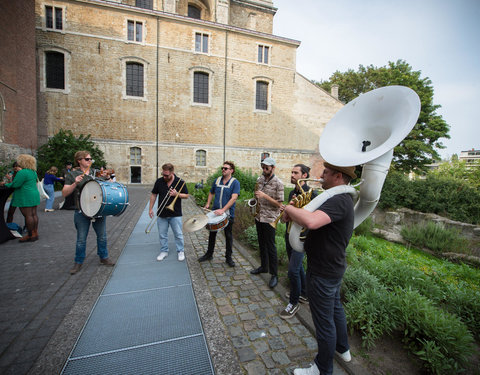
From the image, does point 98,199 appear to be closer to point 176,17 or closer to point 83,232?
point 83,232

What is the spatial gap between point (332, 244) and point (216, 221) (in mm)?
2511

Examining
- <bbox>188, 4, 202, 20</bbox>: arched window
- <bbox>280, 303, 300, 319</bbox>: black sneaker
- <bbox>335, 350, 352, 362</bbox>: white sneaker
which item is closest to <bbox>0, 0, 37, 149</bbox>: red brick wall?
<bbox>188, 4, 202, 20</bbox>: arched window

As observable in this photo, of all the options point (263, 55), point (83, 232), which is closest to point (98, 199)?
point (83, 232)

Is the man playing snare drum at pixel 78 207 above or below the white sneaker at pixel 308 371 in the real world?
above

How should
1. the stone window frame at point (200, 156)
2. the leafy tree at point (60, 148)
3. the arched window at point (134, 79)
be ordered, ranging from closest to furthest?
the leafy tree at point (60, 148)
the arched window at point (134, 79)
the stone window frame at point (200, 156)

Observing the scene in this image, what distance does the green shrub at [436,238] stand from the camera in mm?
6669

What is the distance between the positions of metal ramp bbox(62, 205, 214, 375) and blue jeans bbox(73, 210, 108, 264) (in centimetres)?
60

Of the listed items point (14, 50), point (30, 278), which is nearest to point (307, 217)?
point (30, 278)

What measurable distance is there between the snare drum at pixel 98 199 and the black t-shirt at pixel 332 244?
329cm

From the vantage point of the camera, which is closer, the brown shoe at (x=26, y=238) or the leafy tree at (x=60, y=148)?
the brown shoe at (x=26, y=238)

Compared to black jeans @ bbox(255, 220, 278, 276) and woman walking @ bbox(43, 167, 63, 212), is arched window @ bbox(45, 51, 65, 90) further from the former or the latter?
black jeans @ bbox(255, 220, 278, 276)

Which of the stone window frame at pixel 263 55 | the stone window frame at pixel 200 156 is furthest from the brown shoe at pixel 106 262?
the stone window frame at pixel 263 55

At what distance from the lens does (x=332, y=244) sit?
1.99 m

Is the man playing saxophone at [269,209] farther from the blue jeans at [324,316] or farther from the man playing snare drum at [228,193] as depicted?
the blue jeans at [324,316]
